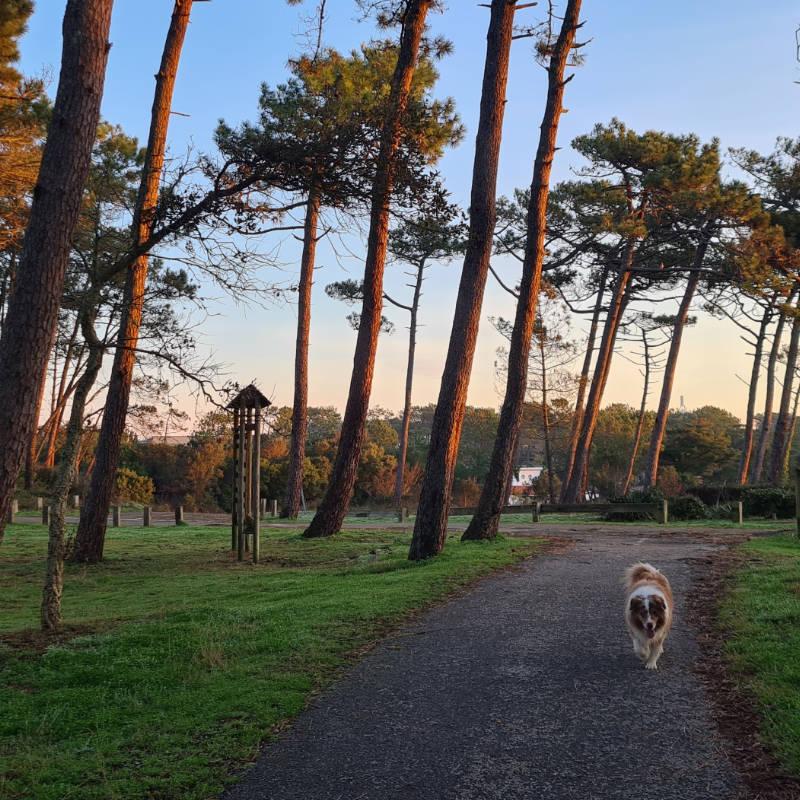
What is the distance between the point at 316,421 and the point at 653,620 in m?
74.3

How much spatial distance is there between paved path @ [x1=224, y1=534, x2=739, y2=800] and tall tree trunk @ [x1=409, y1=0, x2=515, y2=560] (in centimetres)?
553

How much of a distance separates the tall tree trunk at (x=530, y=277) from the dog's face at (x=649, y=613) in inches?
377

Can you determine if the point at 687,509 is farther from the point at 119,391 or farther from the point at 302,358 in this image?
the point at 119,391

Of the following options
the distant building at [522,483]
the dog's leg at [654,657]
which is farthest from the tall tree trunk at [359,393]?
the distant building at [522,483]

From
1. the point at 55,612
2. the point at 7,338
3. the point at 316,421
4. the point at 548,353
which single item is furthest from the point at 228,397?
the point at 316,421

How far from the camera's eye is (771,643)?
6.86 meters

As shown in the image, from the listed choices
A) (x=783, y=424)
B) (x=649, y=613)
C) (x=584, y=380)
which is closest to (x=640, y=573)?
(x=649, y=613)

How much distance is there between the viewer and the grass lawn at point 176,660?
453cm

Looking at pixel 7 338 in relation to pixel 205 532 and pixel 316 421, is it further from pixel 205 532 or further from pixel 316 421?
pixel 316 421

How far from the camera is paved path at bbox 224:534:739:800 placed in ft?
13.6

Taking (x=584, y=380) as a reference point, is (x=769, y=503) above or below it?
below

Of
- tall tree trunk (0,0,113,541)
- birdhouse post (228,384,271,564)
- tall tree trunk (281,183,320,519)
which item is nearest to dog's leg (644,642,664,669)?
tall tree trunk (0,0,113,541)

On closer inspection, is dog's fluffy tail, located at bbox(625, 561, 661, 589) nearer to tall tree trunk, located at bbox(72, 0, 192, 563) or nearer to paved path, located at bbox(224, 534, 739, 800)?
paved path, located at bbox(224, 534, 739, 800)

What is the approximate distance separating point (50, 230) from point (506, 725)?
490 centimetres
